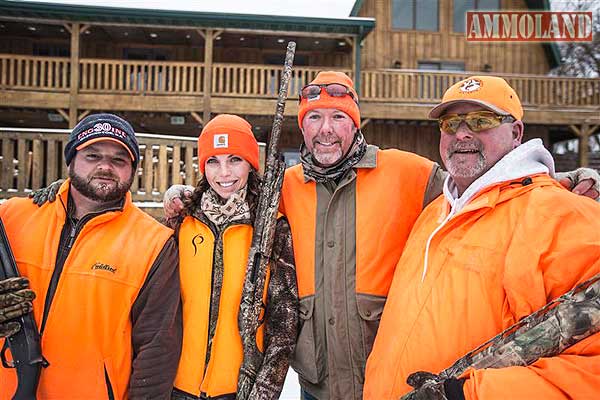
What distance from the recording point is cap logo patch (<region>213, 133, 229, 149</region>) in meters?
2.62

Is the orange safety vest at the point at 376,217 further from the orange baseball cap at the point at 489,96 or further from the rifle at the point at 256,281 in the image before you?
the orange baseball cap at the point at 489,96

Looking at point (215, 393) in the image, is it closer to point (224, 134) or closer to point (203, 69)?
point (224, 134)

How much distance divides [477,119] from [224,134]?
138 cm

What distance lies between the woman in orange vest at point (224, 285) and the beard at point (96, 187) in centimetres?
39

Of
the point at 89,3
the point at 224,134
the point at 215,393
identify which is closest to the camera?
the point at 215,393

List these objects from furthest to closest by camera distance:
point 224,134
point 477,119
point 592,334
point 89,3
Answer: point 89,3, point 224,134, point 477,119, point 592,334

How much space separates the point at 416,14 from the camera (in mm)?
15945

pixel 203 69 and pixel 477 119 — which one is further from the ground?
pixel 203 69

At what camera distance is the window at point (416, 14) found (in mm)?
15852

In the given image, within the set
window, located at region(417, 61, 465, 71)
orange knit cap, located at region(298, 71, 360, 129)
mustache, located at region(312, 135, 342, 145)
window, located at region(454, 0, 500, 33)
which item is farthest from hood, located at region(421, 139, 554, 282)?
window, located at region(454, 0, 500, 33)

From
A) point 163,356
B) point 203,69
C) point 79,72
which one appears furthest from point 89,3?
point 163,356

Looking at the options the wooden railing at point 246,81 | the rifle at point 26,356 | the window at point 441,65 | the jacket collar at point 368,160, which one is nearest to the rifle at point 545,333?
the jacket collar at point 368,160

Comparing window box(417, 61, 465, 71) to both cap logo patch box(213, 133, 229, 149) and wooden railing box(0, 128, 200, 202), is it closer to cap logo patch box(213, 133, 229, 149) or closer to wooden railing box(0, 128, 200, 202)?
wooden railing box(0, 128, 200, 202)

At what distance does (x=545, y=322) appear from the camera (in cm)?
148
